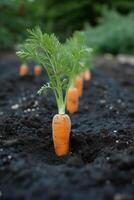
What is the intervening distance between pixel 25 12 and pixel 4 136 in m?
7.96

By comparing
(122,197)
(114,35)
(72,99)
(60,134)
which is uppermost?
(114,35)

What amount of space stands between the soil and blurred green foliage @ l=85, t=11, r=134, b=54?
5.29 m

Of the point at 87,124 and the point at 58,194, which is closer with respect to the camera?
the point at 58,194

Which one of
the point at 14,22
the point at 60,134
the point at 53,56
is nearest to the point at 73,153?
the point at 60,134

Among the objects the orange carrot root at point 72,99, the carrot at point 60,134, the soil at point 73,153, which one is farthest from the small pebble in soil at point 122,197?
the orange carrot root at point 72,99

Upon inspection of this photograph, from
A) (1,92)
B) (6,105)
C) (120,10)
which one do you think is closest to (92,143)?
(6,105)

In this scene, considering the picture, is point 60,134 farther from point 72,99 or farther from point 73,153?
point 72,99

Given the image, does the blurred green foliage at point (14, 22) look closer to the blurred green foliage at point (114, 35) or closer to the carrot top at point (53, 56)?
the blurred green foliage at point (114, 35)

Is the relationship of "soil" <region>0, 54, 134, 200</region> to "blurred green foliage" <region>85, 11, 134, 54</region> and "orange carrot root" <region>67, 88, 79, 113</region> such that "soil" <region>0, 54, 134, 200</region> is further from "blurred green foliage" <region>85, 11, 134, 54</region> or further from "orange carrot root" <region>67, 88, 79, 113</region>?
"blurred green foliage" <region>85, 11, 134, 54</region>

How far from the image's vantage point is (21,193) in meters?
2.16

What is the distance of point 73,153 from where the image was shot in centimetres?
284

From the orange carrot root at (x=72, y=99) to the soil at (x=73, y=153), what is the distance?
7 cm

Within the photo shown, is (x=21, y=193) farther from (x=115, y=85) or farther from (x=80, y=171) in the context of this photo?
(x=115, y=85)

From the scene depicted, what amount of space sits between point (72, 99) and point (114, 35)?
21.0 feet
